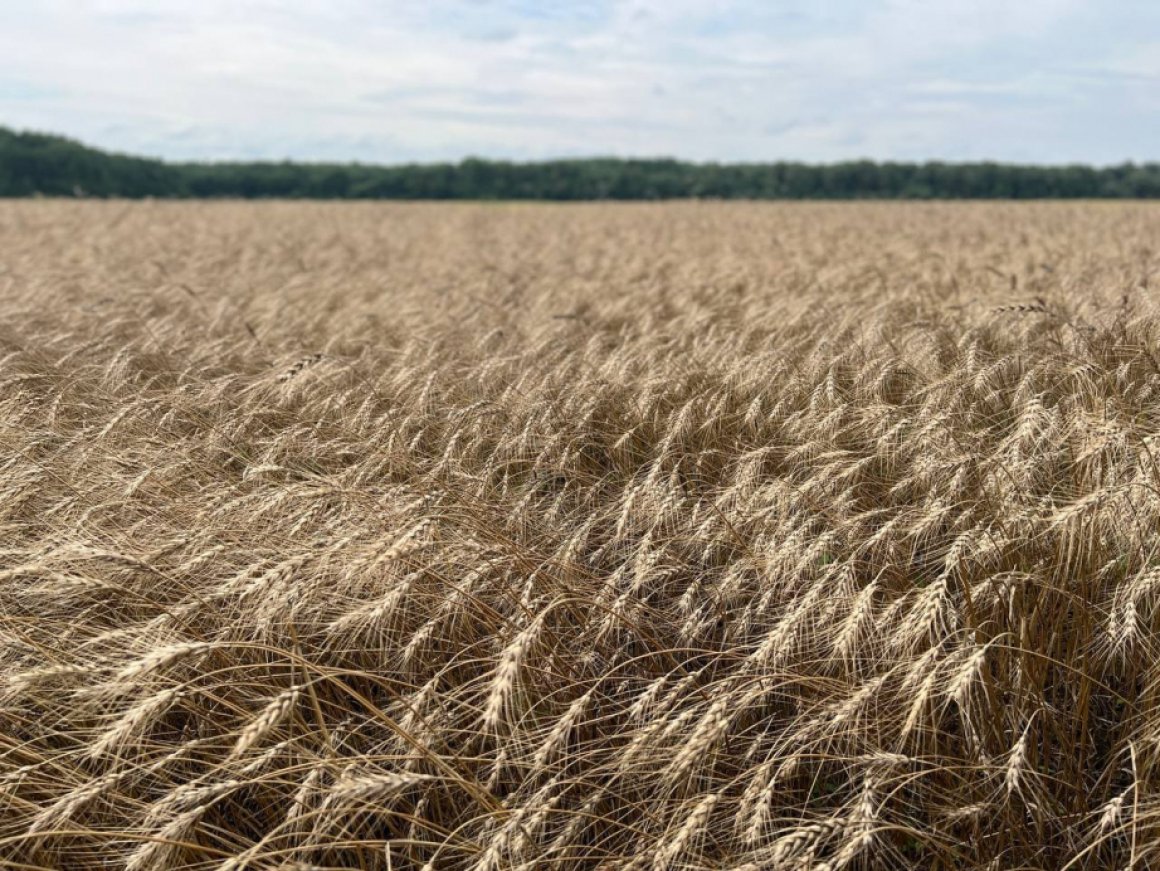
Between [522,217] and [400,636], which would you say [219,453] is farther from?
[522,217]

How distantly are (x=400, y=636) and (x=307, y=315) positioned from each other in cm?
508

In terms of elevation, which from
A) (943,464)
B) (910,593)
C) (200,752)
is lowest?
(200,752)

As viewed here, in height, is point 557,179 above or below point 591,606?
above

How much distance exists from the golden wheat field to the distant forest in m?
48.5

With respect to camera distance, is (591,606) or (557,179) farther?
(557,179)

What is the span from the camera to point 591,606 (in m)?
2.73

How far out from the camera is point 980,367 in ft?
15.0

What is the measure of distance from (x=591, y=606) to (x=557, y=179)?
56.5m

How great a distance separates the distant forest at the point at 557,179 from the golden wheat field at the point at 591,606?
48497 mm

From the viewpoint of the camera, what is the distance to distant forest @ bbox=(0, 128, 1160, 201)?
50.6m

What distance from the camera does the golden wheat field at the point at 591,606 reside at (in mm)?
2088

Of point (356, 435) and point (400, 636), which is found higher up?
point (356, 435)

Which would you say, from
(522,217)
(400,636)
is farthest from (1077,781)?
(522,217)

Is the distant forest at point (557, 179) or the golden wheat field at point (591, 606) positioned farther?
the distant forest at point (557, 179)
